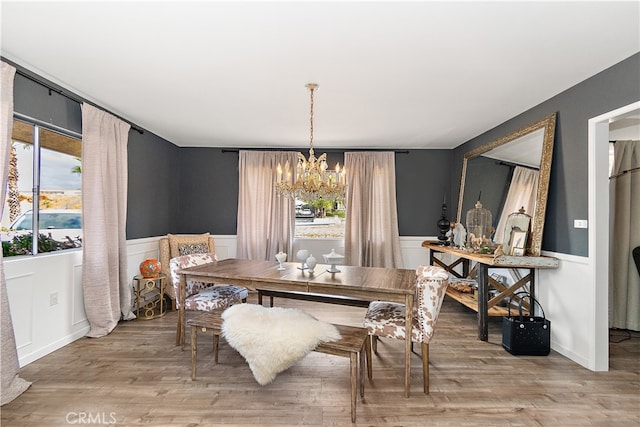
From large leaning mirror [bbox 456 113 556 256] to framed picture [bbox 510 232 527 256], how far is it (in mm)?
66

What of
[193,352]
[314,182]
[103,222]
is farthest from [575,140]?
[103,222]

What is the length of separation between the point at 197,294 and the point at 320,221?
8.65 ft

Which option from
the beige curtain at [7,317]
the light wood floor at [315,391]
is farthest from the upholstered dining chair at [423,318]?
the beige curtain at [7,317]

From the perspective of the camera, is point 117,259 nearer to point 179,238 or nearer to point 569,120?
point 179,238

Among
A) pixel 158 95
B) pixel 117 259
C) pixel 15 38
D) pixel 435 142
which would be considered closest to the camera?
pixel 15 38

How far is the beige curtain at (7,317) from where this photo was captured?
2168mm

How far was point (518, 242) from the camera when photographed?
331 centimetres

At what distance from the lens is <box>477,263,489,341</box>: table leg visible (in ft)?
10.7

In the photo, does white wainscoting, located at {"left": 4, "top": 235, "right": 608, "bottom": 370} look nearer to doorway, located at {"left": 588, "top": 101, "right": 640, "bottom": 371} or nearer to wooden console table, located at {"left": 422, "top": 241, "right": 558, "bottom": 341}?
doorway, located at {"left": 588, "top": 101, "right": 640, "bottom": 371}

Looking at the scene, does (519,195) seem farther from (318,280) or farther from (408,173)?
(318,280)

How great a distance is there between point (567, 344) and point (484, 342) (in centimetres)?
68

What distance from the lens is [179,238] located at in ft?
15.1

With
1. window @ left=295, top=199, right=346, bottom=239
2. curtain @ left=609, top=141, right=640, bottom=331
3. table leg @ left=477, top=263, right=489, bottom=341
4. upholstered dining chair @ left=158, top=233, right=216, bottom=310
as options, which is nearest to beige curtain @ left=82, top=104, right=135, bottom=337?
upholstered dining chair @ left=158, top=233, right=216, bottom=310

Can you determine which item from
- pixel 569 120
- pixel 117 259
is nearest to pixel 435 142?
pixel 569 120
